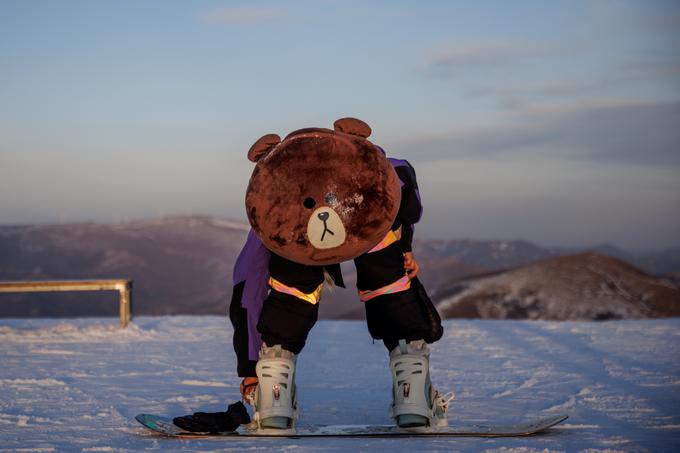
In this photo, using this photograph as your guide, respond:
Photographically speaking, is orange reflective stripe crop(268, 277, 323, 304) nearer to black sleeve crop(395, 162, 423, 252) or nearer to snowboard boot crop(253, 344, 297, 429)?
snowboard boot crop(253, 344, 297, 429)

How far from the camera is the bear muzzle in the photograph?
325 centimetres

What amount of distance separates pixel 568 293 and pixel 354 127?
32.4 ft

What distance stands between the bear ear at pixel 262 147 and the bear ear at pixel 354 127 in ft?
0.88

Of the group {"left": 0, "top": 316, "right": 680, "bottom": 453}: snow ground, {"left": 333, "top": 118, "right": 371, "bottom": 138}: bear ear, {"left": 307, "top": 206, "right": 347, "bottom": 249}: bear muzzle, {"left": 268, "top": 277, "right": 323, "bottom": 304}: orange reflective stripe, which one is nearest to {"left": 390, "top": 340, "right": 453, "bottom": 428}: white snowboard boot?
{"left": 0, "top": 316, "right": 680, "bottom": 453}: snow ground

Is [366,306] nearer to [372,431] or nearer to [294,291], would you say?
[294,291]

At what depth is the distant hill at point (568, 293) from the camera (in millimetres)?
12430

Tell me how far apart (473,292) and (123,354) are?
24.0 ft

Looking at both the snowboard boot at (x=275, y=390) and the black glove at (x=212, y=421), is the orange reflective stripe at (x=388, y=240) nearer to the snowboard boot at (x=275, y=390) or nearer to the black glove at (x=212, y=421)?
the snowboard boot at (x=275, y=390)

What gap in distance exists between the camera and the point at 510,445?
3312mm

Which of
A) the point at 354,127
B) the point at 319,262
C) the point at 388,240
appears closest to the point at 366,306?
the point at 388,240

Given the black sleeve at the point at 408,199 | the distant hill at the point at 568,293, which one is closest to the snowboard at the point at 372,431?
the black sleeve at the point at 408,199

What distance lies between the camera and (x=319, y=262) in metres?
3.35

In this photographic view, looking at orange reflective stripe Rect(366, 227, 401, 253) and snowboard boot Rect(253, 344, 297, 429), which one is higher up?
orange reflective stripe Rect(366, 227, 401, 253)

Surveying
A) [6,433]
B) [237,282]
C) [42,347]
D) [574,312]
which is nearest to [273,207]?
[237,282]
